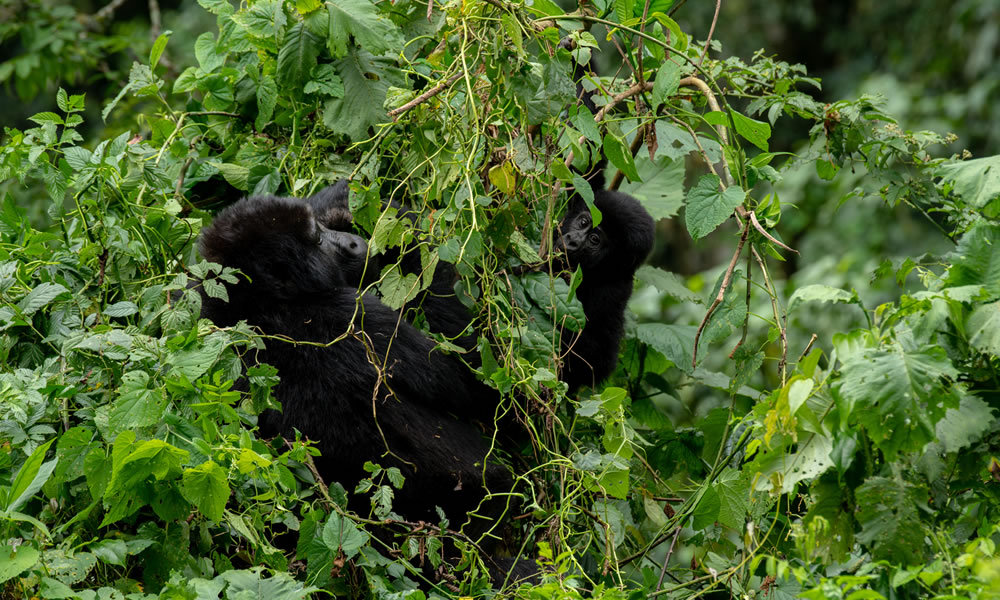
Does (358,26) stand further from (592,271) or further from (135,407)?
(135,407)

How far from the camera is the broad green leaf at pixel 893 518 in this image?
72.6 inches

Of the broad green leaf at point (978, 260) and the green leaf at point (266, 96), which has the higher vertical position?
the broad green leaf at point (978, 260)

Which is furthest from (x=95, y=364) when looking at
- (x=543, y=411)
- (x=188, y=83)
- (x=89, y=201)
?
(x=188, y=83)

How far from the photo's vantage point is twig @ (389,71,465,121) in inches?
96.9

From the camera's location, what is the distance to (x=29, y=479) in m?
2.10

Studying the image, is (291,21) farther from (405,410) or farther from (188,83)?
(405,410)

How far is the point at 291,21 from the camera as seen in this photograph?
329 cm

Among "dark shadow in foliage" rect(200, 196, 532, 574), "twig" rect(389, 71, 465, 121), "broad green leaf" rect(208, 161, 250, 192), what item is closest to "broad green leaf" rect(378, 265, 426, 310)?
"dark shadow in foliage" rect(200, 196, 532, 574)

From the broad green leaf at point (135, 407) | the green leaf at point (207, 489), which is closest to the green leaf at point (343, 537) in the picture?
the green leaf at point (207, 489)

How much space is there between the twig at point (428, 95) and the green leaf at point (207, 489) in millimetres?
957

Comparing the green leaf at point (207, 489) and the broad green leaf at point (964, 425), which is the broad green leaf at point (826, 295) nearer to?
the broad green leaf at point (964, 425)

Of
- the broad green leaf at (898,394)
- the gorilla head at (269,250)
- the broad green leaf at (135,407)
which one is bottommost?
the gorilla head at (269,250)

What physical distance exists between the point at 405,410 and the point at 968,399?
1.73 m

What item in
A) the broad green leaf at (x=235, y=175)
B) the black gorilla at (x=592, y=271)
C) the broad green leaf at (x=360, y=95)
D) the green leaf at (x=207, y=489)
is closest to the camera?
the green leaf at (x=207, y=489)
